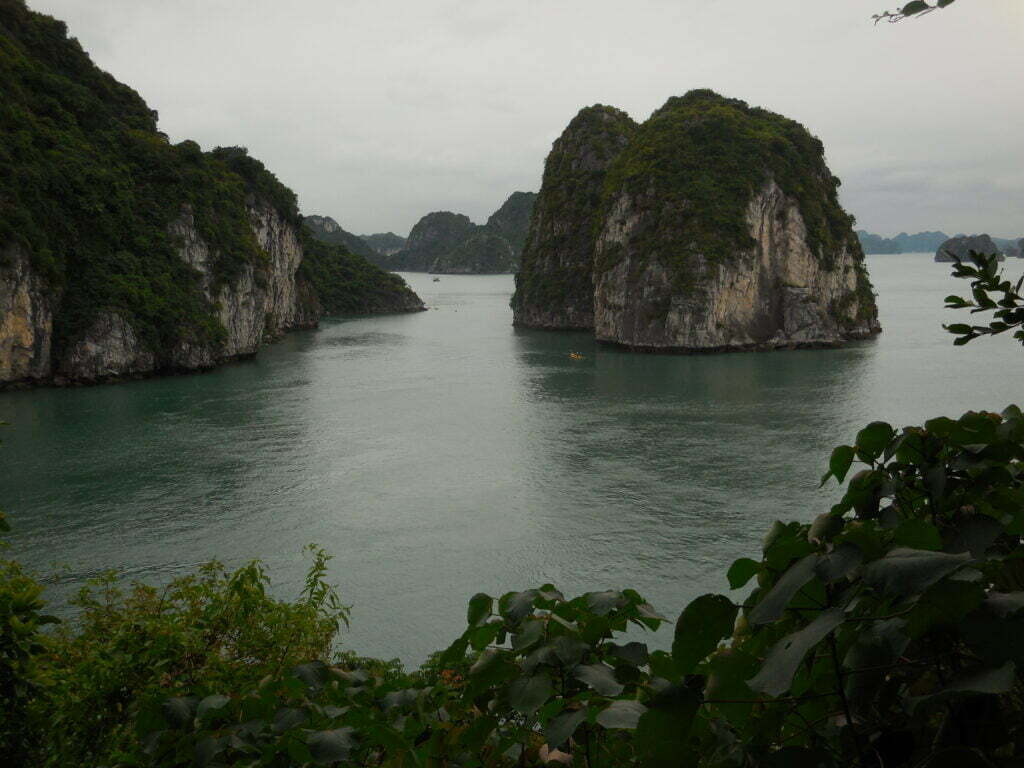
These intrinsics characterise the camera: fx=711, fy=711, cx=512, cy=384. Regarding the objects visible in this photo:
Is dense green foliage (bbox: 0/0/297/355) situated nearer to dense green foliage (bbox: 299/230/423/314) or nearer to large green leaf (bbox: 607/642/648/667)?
dense green foliage (bbox: 299/230/423/314)

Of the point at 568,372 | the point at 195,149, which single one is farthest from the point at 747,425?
the point at 195,149

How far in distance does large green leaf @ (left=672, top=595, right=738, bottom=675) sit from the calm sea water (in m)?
8.52

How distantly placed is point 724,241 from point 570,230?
28684mm

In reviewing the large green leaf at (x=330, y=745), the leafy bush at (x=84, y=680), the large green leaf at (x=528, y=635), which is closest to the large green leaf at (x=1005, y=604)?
the large green leaf at (x=528, y=635)

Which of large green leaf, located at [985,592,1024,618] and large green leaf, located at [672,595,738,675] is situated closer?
large green leaf, located at [985,592,1024,618]

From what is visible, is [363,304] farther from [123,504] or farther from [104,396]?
[123,504]

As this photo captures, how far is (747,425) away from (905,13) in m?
32.6

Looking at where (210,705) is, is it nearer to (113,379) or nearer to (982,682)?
(982,682)

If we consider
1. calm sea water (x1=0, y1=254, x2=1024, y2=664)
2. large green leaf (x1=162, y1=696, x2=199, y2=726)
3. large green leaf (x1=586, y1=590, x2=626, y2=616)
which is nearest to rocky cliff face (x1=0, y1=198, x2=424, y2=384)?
calm sea water (x1=0, y1=254, x2=1024, y2=664)

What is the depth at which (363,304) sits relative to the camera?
10581cm

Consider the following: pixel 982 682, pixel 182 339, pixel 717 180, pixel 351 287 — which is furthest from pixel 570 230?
pixel 982 682

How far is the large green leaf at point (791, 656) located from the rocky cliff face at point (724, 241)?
59506 millimetres

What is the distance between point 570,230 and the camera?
85.9 meters

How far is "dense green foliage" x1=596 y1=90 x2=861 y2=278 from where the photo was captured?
61031 millimetres
